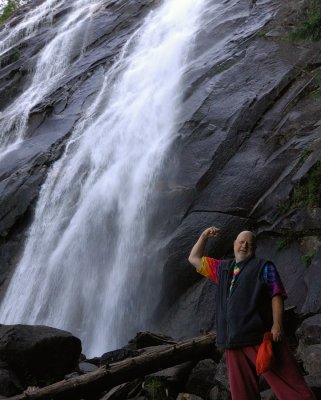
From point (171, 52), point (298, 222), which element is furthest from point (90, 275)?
point (171, 52)

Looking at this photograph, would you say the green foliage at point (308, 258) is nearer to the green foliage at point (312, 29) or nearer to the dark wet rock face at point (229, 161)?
the dark wet rock face at point (229, 161)

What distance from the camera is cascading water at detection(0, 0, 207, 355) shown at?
9367mm

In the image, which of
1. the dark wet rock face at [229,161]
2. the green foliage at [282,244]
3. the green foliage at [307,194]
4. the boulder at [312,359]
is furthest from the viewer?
the dark wet rock face at [229,161]

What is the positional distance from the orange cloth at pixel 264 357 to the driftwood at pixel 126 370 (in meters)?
2.48

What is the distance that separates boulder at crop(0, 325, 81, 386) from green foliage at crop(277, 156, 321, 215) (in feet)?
13.4

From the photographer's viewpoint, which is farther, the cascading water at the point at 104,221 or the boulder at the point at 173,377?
the cascading water at the point at 104,221

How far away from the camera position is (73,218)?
11.6 m

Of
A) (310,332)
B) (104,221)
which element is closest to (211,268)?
(310,332)

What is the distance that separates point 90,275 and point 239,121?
4548mm

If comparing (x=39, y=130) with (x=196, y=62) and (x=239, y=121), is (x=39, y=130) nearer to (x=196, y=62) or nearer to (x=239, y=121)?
(x=196, y=62)

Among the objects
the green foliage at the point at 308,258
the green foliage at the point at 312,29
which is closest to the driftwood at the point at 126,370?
the green foliage at the point at 308,258

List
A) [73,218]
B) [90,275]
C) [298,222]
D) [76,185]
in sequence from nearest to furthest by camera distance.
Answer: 1. [298,222]
2. [90,275]
3. [73,218]
4. [76,185]

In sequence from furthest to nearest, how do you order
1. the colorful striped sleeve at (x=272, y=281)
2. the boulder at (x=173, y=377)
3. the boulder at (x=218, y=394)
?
the boulder at (x=173, y=377) → the boulder at (x=218, y=394) → the colorful striped sleeve at (x=272, y=281)

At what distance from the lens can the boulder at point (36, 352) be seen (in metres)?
7.11
